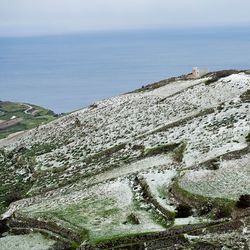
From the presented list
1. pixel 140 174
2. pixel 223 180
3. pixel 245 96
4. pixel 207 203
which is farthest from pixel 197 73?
pixel 207 203

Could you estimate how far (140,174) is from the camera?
41938mm

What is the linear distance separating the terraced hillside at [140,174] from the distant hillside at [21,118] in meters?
78.2

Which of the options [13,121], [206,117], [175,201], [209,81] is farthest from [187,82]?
[13,121]

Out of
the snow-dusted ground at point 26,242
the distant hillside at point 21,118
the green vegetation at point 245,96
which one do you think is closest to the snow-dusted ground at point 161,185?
the snow-dusted ground at point 26,242

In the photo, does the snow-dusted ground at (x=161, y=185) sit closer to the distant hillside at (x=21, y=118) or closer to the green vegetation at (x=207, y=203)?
the green vegetation at (x=207, y=203)

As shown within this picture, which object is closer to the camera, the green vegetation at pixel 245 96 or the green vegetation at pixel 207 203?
the green vegetation at pixel 207 203

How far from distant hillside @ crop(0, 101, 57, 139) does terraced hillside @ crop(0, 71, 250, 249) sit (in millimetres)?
78242

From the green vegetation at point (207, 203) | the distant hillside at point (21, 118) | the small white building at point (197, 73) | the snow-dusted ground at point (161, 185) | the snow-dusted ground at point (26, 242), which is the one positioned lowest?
the distant hillside at point (21, 118)

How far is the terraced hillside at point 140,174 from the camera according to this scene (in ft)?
102

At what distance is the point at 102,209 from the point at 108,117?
98.0 ft

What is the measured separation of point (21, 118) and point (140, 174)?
13165 cm

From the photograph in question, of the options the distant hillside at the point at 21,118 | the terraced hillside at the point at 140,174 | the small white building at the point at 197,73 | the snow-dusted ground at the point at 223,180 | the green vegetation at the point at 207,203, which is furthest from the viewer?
the distant hillside at the point at 21,118

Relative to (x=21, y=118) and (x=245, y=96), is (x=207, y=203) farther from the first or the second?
(x=21, y=118)

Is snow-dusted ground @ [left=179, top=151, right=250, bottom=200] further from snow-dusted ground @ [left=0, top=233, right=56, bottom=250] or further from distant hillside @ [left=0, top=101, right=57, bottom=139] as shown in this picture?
distant hillside @ [left=0, top=101, right=57, bottom=139]
